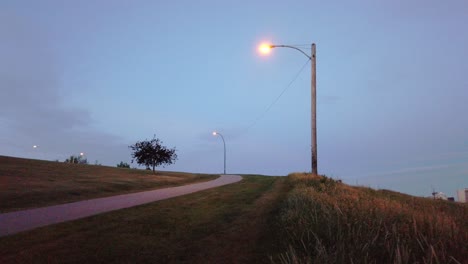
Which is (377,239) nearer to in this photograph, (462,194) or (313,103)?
(313,103)

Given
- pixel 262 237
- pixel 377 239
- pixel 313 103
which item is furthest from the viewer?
pixel 313 103

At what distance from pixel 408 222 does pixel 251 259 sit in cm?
269

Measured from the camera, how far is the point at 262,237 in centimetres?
918

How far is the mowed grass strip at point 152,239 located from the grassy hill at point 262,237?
0.02 meters

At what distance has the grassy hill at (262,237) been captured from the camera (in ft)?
16.3

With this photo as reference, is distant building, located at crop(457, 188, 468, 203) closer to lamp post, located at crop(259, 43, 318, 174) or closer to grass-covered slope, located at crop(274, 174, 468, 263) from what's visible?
lamp post, located at crop(259, 43, 318, 174)

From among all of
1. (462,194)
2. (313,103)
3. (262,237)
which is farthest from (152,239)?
(462,194)

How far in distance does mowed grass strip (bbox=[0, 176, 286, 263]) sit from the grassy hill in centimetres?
2

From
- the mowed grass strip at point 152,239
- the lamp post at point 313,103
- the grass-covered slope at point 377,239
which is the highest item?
the lamp post at point 313,103

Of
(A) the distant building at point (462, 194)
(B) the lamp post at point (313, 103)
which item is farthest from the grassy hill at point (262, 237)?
(A) the distant building at point (462, 194)

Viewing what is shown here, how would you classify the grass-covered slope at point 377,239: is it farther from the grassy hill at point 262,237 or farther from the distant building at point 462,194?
the distant building at point 462,194

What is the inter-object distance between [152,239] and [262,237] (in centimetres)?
243

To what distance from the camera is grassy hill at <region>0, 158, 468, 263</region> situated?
4.96 metres

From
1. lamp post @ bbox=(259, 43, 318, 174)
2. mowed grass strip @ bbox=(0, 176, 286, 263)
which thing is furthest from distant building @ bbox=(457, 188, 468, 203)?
mowed grass strip @ bbox=(0, 176, 286, 263)
